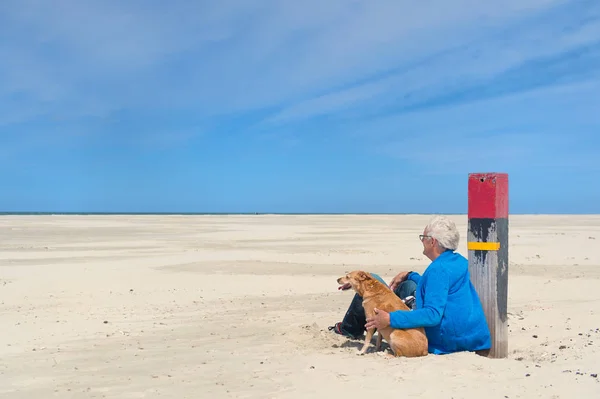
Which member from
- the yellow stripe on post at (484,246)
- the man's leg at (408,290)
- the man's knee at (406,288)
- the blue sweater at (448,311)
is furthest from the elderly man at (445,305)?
the man's knee at (406,288)

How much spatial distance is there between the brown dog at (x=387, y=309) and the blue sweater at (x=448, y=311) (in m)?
0.17

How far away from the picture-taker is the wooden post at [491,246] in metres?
5.82

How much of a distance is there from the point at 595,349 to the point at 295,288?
7053 millimetres

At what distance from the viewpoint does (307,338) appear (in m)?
7.29

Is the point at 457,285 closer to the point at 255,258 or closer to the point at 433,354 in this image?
the point at 433,354

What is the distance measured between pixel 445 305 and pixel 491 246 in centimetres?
84

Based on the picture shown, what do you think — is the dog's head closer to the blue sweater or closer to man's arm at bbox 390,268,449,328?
the blue sweater

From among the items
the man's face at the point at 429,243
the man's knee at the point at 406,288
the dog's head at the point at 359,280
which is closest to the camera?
the man's face at the point at 429,243

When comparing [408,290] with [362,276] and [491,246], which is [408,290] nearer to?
[362,276]

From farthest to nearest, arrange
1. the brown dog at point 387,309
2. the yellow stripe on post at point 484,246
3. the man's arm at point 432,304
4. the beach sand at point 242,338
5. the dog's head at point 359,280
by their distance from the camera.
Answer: the dog's head at point 359,280, the yellow stripe on post at point 484,246, the brown dog at point 387,309, the man's arm at point 432,304, the beach sand at point 242,338

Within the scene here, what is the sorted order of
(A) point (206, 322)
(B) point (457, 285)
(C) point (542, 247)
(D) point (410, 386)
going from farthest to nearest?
(C) point (542, 247) → (A) point (206, 322) → (B) point (457, 285) → (D) point (410, 386)

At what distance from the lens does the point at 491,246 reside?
5.88 m

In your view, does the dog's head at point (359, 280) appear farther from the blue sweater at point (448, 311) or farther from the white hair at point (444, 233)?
the white hair at point (444, 233)

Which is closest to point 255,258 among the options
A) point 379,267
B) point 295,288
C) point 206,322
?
point 379,267
